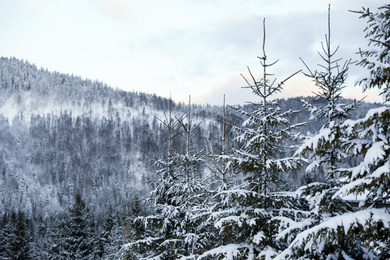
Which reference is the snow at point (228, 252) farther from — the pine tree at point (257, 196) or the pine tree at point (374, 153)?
the pine tree at point (374, 153)

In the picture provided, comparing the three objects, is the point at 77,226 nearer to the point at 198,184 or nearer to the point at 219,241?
the point at 198,184

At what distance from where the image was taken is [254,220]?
22.7 feet

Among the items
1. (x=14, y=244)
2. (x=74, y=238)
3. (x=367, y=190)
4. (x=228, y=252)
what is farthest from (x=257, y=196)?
(x=14, y=244)

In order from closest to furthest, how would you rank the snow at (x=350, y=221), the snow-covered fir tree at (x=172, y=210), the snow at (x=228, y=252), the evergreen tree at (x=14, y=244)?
the snow at (x=350, y=221), the snow at (x=228, y=252), the snow-covered fir tree at (x=172, y=210), the evergreen tree at (x=14, y=244)

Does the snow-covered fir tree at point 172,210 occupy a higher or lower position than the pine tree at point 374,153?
lower

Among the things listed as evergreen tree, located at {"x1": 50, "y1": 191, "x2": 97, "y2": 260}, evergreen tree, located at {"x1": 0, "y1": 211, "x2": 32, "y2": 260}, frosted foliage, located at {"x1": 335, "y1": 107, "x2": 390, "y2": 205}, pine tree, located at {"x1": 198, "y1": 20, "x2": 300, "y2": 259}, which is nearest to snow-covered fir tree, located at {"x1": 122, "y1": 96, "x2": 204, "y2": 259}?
pine tree, located at {"x1": 198, "y1": 20, "x2": 300, "y2": 259}

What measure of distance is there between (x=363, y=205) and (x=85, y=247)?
35357mm

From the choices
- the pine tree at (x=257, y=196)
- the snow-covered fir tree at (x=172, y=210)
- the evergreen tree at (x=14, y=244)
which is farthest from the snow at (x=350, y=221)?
the evergreen tree at (x=14, y=244)

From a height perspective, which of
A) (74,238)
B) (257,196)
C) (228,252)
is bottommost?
(74,238)

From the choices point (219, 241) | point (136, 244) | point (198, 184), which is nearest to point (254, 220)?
point (219, 241)

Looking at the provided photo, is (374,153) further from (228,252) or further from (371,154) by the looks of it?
(228,252)

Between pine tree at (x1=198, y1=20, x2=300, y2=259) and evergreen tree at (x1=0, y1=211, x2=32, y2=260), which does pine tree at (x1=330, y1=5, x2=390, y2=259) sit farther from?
evergreen tree at (x1=0, y1=211, x2=32, y2=260)

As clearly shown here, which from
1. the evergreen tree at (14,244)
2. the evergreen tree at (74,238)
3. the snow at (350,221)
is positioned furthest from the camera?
the evergreen tree at (14,244)

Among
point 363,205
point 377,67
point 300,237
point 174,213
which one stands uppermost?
point 377,67
